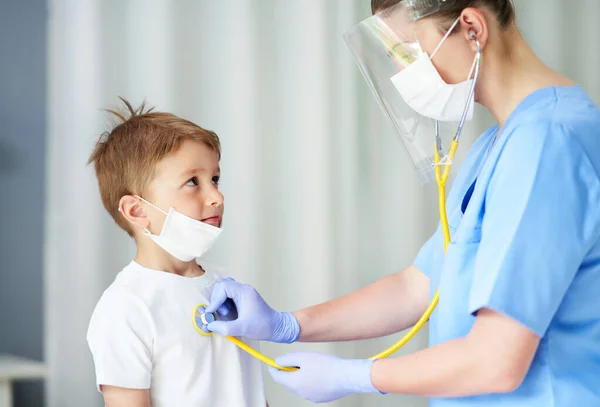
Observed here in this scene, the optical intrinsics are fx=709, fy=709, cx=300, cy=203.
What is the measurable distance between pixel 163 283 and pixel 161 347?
126mm

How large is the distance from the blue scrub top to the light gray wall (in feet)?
4.93

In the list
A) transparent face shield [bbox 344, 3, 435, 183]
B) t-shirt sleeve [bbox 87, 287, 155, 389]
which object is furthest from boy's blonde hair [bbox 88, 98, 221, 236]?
transparent face shield [bbox 344, 3, 435, 183]

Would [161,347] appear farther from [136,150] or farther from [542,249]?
[542,249]

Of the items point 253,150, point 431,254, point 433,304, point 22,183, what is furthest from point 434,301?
point 22,183

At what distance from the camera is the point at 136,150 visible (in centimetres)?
138

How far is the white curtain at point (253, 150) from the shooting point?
206cm

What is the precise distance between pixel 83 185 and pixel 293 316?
933 millimetres

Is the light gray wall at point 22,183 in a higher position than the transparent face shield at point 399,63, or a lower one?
lower

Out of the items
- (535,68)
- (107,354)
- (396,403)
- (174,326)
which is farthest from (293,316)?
(396,403)

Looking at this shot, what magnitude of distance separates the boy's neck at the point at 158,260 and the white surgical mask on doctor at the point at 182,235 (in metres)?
0.04

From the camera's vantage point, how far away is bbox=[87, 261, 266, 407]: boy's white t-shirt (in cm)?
121

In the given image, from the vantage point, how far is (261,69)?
7.16 feet

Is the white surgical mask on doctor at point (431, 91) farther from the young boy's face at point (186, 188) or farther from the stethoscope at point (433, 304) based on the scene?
the young boy's face at point (186, 188)

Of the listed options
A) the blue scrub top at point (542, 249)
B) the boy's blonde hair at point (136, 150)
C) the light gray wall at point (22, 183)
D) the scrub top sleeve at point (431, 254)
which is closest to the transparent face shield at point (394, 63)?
the scrub top sleeve at point (431, 254)
